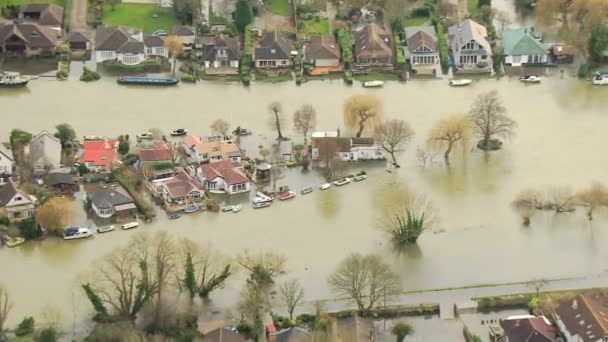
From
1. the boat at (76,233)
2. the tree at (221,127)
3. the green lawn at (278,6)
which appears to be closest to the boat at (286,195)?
the tree at (221,127)

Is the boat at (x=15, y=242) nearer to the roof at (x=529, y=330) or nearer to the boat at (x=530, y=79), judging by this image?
the roof at (x=529, y=330)

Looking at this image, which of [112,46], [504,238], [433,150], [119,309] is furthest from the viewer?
[112,46]

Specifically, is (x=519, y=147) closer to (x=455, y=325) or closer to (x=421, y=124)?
(x=421, y=124)

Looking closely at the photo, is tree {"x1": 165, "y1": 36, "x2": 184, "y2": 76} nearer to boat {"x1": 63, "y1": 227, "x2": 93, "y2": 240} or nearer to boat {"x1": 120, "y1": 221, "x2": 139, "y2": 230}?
boat {"x1": 120, "y1": 221, "x2": 139, "y2": 230}

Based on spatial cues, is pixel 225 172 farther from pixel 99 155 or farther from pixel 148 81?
pixel 148 81

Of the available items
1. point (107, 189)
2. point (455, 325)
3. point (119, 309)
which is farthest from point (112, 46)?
point (455, 325)

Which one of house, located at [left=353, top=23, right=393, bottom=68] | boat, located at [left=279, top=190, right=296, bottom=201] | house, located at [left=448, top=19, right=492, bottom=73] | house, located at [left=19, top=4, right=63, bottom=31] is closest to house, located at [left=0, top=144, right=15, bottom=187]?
boat, located at [left=279, top=190, right=296, bottom=201]

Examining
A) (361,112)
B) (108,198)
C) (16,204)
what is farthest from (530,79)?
(16,204)

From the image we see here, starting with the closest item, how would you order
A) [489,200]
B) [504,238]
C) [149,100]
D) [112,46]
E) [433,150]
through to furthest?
[504,238], [489,200], [433,150], [149,100], [112,46]
